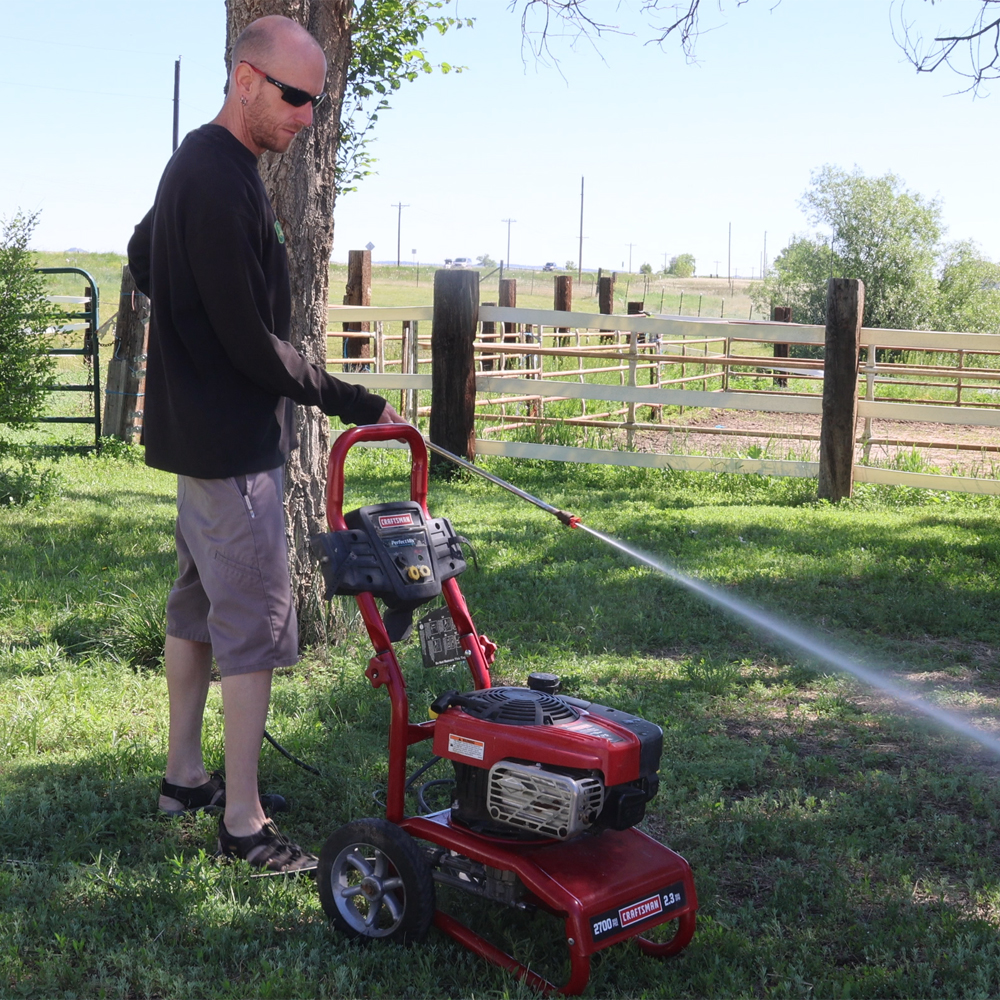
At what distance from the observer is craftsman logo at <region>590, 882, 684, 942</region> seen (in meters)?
2.50

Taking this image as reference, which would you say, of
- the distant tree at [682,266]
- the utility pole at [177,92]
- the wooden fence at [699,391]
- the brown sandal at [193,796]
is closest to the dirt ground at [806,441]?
the wooden fence at [699,391]

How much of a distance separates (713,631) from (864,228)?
3675 centimetres

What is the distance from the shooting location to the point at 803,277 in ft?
135

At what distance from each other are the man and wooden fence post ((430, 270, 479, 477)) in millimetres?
6851

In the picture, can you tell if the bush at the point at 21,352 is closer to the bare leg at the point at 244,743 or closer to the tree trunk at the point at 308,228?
the tree trunk at the point at 308,228

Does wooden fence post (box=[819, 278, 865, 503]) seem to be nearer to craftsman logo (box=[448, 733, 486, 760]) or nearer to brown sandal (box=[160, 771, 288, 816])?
brown sandal (box=[160, 771, 288, 816])

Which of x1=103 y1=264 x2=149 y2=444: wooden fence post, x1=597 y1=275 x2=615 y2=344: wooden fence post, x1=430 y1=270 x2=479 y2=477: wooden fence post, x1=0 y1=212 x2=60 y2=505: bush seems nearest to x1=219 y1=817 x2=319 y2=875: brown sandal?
x1=0 y1=212 x2=60 y2=505: bush

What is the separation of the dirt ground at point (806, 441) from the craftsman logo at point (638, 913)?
8.07 m

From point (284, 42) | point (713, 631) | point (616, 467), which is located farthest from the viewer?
point (616, 467)

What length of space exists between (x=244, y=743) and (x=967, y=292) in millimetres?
39761

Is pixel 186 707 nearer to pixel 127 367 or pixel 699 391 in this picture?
pixel 699 391

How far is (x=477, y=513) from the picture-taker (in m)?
8.23

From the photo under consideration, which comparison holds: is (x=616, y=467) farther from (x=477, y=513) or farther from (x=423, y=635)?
(x=423, y=635)

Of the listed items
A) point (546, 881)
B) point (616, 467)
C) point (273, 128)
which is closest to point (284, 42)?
point (273, 128)
